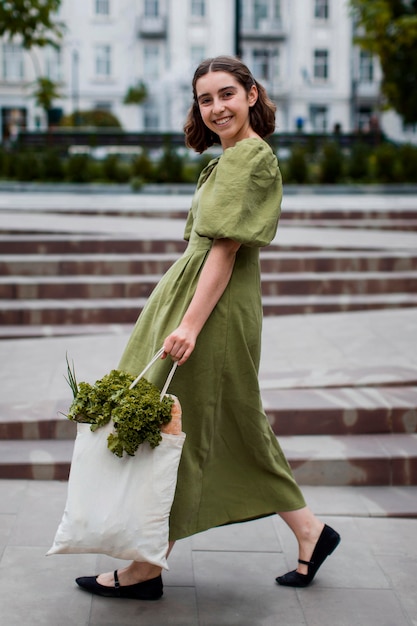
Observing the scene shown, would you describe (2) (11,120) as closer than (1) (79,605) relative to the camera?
No

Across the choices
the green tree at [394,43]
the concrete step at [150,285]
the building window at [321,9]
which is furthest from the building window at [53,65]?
the concrete step at [150,285]

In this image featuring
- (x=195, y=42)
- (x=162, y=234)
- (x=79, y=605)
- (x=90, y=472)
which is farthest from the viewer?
(x=195, y=42)

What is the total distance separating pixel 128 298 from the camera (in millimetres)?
8125

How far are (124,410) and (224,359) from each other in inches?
18.6

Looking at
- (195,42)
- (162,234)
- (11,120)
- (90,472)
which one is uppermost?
(195,42)

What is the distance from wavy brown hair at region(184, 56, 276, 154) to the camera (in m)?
3.12

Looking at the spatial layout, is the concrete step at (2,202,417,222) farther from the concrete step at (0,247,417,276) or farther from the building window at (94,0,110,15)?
the building window at (94,0,110,15)

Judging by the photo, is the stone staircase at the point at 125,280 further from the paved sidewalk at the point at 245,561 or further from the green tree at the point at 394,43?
the green tree at the point at 394,43

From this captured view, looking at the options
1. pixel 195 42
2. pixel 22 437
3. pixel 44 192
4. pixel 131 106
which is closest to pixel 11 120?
pixel 131 106

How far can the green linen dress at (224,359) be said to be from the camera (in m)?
3.03

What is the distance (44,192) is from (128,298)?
8787mm

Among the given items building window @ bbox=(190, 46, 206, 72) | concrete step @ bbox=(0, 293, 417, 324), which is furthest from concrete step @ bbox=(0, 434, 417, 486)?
building window @ bbox=(190, 46, 206, 72)

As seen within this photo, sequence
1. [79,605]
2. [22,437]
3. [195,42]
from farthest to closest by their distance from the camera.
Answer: [195,42]
[22,437]
[79,605]

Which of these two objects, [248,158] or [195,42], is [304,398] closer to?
[248,158]
